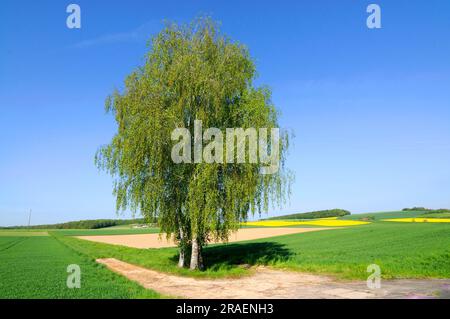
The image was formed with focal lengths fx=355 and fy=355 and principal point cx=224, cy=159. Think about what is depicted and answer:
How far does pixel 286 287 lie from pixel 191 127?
35.7ft

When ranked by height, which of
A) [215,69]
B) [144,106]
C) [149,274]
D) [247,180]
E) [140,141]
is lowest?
[149,274]

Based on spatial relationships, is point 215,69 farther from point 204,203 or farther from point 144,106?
→ point 204,203

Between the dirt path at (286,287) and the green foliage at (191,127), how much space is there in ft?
10.8

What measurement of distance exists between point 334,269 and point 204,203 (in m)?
8.49

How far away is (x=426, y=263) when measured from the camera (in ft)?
66.4

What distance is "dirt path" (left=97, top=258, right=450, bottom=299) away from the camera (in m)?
14.1

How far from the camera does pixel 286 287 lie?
652 inches

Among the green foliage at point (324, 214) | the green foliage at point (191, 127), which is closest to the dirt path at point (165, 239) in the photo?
the green foliage at point (191, 127)

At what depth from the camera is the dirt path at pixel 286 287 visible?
14.1 m

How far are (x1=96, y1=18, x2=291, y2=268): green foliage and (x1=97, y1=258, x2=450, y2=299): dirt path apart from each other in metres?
3.28
